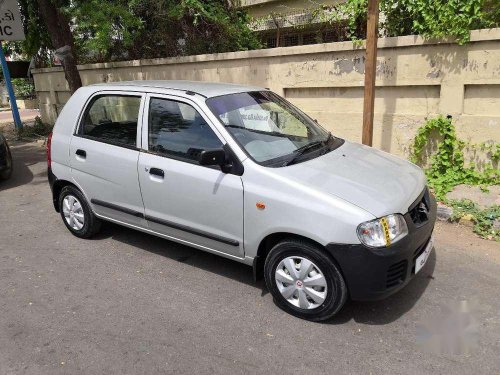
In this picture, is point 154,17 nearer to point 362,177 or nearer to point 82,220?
point 82,220

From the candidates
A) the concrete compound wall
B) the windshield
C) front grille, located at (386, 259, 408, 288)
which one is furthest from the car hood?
the concrete compound wall

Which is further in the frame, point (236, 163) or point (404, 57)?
point (404, 57)

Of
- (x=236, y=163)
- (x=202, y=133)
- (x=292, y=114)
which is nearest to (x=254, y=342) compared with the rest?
(x=236, y=163)

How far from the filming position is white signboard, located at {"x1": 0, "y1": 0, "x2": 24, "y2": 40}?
11.5 meters

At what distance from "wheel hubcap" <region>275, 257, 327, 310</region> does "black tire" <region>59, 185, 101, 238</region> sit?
245cm

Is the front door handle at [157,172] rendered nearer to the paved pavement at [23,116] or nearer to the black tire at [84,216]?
the black tire at [84,216]

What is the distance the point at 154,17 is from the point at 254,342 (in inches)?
336

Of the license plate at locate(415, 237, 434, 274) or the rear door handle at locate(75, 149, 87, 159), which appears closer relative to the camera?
the license plate at locate(415, 237, 434, 274)

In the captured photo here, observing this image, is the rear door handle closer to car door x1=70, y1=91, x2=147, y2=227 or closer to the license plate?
car door x1=70, y1=91, x2=147, y2=227

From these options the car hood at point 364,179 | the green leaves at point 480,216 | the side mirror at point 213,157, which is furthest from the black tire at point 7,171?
the green leaves at point 480,216

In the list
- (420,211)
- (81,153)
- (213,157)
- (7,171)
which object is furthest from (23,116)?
(420,211)

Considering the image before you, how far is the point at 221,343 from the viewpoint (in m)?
3.16

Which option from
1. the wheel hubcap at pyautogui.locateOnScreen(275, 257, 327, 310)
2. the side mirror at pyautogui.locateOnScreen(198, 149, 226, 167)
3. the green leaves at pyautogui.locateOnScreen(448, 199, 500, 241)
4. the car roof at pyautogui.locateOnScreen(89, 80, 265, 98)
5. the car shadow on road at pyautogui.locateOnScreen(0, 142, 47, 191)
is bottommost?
the car shadow on road at pyautogui.locateOnScreen(0, 142, 47, 191)

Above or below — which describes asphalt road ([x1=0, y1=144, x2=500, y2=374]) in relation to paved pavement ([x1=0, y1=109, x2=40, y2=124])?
below
